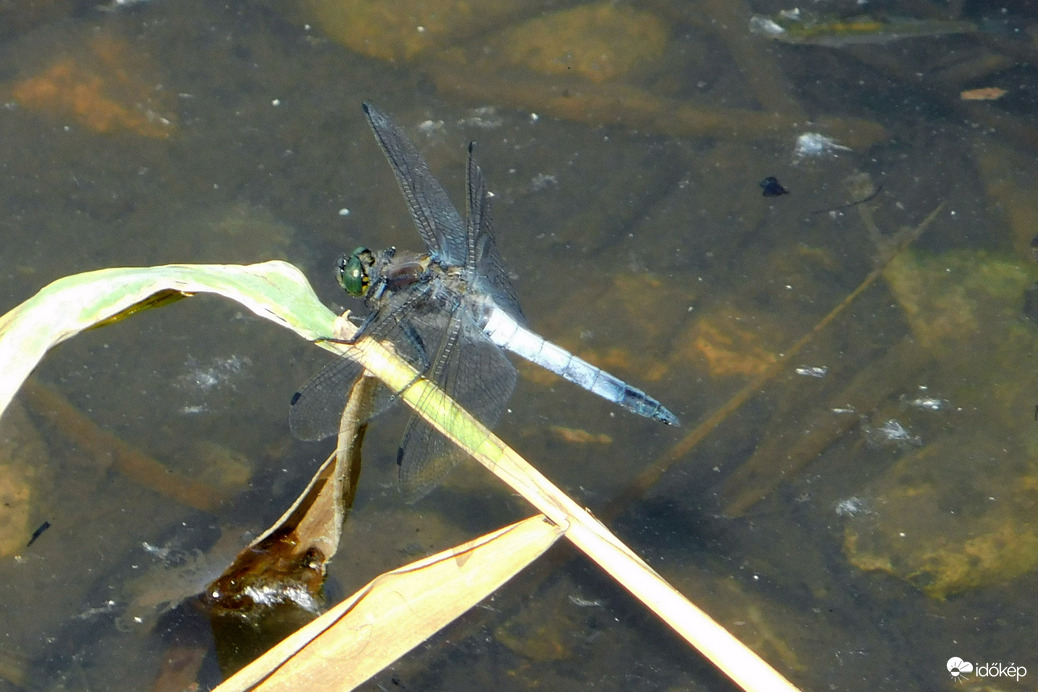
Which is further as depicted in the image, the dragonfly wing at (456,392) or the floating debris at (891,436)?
the floating debris at (891,436)

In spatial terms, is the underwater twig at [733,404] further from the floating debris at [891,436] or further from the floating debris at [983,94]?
the floating debris at [983,94]

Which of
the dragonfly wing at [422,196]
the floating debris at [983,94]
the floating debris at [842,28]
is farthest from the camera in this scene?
the floating debris at [842,28]

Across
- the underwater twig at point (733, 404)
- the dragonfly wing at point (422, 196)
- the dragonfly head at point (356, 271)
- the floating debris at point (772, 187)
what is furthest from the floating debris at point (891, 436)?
the dragonfly head at point (356, 271)

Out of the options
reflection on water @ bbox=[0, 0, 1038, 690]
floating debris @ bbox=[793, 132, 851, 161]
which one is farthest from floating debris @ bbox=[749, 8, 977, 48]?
floating debris @ bbox=[793, 132, 851, 161]

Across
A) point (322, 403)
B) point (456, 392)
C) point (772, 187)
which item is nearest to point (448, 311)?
point (456, 392)

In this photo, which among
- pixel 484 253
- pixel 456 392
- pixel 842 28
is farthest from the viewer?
pixel 842 28

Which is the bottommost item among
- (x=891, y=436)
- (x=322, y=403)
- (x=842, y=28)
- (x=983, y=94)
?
(x=891, y=436)

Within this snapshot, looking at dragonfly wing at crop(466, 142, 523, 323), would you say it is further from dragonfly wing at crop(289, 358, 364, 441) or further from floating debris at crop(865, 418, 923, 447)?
floating debris at crop(865, 418, 923, 447)

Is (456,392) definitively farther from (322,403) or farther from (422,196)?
(422,196)
